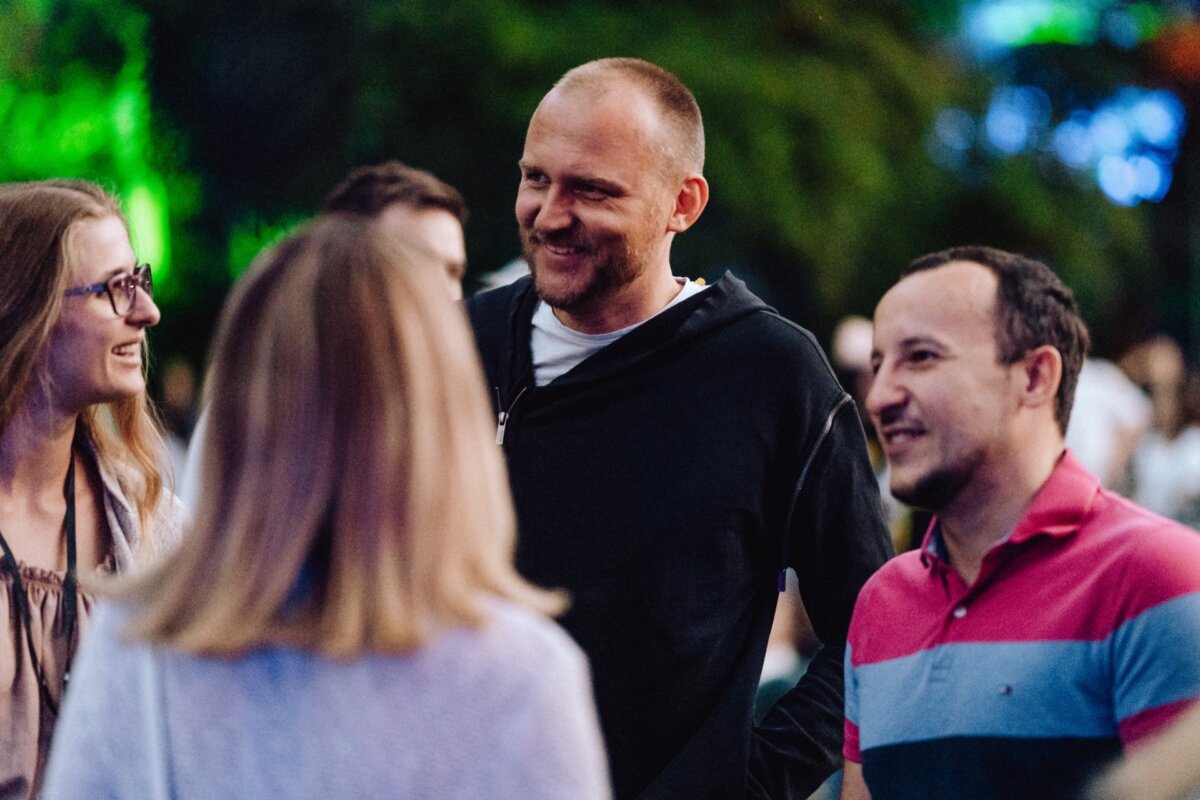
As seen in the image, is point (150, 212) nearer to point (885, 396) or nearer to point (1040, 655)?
point (885, 396)

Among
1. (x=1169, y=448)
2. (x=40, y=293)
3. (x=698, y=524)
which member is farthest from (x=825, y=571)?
(x=1169, y=448)

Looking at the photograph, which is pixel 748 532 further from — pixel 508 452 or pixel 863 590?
pixel 508 452

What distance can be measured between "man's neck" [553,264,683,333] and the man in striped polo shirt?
61 cm

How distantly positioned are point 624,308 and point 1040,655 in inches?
50.4

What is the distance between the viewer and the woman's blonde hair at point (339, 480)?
190 centimetres

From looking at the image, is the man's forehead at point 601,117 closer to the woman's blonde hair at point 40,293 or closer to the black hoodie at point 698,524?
the black hoodie at point 698,524

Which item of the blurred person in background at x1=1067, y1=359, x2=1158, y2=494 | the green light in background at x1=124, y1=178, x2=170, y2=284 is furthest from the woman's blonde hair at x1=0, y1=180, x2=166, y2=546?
the green light in background at x1=124, y1=178, x2=170, y2=284

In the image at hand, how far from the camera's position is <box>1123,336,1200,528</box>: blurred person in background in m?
11.3

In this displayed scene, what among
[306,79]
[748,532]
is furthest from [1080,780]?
[306,79]

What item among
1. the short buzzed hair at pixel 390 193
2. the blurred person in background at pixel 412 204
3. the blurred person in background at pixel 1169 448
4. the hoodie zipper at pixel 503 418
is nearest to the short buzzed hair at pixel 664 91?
the hoodie zipper at pixel 503 418

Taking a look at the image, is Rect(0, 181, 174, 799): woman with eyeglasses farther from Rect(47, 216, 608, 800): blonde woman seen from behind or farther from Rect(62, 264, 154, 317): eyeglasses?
Rect(47, 216, 608, 800): blonde woman seen from behind

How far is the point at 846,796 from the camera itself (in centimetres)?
314

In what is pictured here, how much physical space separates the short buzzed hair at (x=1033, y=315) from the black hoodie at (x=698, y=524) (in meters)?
0.52

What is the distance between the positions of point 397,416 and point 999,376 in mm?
1469
